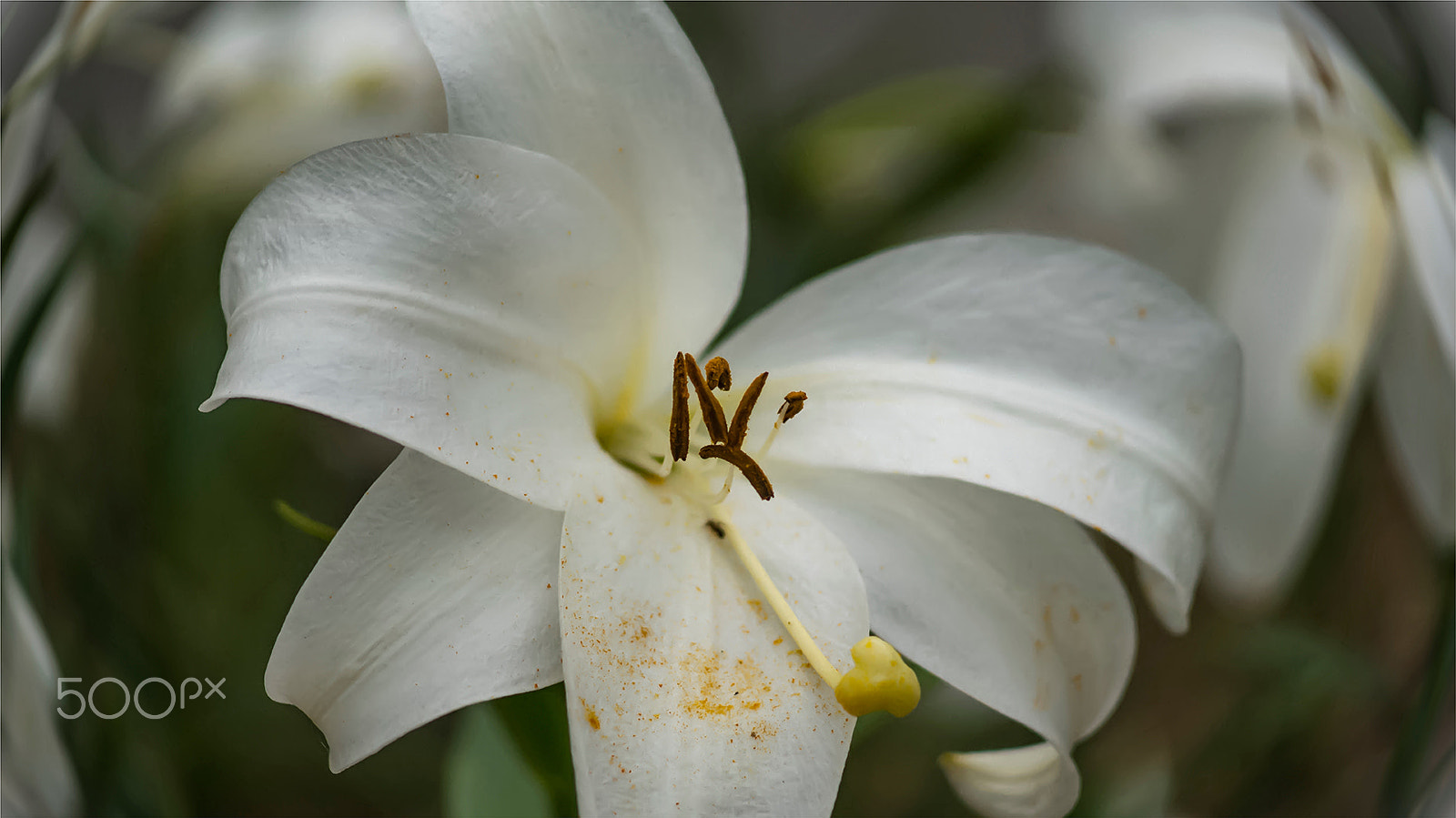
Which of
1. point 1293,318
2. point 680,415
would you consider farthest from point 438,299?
point 1293,318

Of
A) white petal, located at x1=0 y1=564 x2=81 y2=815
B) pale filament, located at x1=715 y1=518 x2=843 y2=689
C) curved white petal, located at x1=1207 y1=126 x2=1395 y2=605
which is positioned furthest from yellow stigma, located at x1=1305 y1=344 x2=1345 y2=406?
white petal, located at x1=0 y1=564 x2=81 y2=815

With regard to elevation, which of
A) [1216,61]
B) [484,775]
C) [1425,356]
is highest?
[1216,61]

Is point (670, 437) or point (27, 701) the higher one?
point (670, 437)

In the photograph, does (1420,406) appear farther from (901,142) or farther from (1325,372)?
(901,142)

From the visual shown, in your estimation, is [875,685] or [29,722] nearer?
[875,685]

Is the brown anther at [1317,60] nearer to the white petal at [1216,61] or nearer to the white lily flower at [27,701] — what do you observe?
the white petal at [1216,61]

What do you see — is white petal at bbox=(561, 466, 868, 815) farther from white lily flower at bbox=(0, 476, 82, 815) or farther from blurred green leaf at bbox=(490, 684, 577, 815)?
white lily flower at bbox=(0, 476, 82, 815)

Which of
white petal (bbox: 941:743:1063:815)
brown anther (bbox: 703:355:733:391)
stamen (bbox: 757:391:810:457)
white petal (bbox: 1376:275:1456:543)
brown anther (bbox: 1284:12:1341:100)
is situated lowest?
white petal (bbox: 941:743:1063:815)
